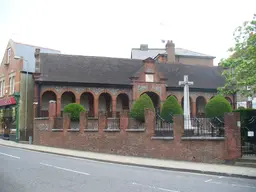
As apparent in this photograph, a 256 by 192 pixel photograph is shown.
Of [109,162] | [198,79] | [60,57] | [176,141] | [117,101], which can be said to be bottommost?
[109,162]

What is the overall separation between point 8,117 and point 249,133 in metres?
30.9

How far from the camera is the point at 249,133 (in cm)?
1578

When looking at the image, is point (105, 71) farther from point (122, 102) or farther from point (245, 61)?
point (245, 61)

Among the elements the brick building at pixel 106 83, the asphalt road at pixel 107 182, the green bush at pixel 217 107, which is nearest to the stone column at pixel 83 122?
the brick building at pixel 106 83

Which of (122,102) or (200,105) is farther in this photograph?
(200,105)

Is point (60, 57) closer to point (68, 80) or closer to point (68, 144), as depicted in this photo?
point (68, 80)

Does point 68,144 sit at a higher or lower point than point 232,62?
lower

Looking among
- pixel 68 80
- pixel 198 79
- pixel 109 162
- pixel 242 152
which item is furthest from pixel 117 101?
pixel 242 152

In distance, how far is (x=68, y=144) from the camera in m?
25.3

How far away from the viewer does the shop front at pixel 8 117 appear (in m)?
36.9

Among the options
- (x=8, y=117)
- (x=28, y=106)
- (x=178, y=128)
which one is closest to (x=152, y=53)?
(x=28, y=106)

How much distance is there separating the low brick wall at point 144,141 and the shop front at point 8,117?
9909mm

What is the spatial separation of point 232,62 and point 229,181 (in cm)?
1101

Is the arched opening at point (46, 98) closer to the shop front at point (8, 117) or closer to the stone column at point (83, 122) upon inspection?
the shop front at point (8, 117)
